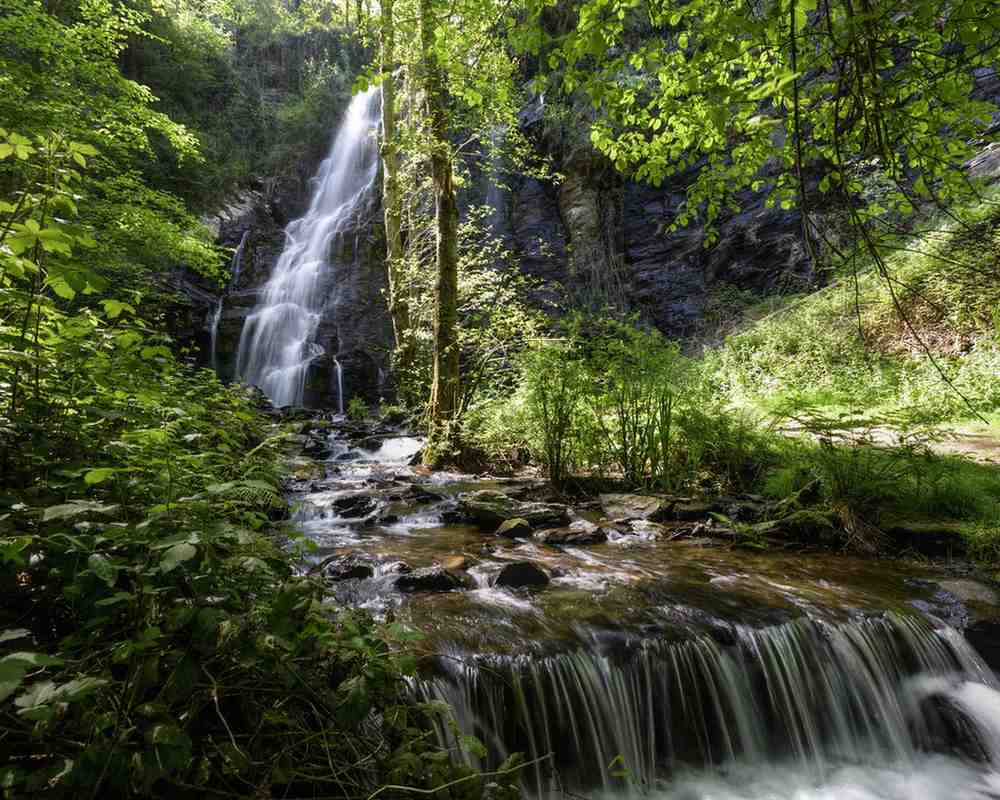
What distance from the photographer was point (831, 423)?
525 centimetres

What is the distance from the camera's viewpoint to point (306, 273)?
21.9 m

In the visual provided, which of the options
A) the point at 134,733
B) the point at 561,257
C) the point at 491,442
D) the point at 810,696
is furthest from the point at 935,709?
the point at 561,257

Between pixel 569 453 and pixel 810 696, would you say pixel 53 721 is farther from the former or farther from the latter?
pixel 569 453

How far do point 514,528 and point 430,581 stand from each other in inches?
67.9

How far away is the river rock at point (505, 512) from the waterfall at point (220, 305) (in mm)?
15261

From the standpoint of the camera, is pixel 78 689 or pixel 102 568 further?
pixel 102 568

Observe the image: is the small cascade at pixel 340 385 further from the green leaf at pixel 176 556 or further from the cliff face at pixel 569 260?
the green leaf at pixel 176 556

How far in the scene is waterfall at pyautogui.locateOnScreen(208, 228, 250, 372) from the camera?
19250mm

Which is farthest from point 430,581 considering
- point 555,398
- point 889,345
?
point 889,345

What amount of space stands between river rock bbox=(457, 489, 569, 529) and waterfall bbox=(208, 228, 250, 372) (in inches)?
601

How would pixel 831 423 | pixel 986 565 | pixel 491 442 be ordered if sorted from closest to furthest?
pixel 986 565
pixel 831 423
pixel 491 442

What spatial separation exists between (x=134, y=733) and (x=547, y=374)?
5.90m

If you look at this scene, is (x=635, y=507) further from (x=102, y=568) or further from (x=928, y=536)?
(x=102, y=568)

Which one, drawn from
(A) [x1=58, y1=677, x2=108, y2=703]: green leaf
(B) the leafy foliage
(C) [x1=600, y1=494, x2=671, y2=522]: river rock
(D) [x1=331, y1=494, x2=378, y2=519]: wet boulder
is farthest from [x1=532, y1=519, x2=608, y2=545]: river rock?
(A) [x1=58, y1=677, x2=108, y2=703]: green leaf
